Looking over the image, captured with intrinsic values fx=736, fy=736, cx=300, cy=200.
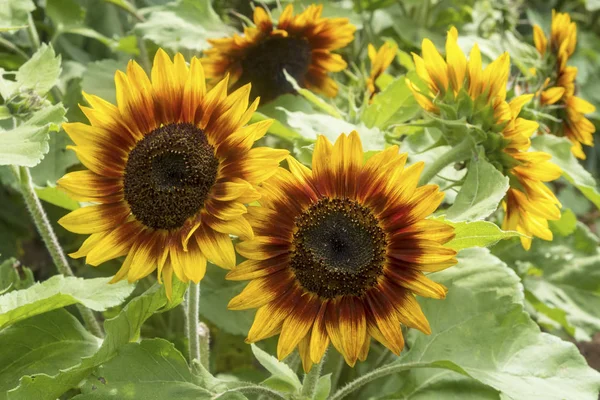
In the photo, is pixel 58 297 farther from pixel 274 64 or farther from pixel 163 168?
pixel 274 64

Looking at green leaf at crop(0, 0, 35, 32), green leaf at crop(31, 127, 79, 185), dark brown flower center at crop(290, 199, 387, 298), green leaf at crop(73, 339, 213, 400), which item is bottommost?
green leaf at crop(31, 127, 79, 185)

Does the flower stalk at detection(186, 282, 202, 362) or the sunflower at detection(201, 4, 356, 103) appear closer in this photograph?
the flower stalk at detection(186, 282, 202, 362)

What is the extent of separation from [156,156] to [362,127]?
0.76 ft

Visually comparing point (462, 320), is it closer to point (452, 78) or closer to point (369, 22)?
point (452, 78)

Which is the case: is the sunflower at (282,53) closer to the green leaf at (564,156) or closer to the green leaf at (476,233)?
the green leaf at (564,156)

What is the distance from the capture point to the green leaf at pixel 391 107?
2.31 feet

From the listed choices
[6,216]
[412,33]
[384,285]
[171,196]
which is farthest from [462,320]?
[6,216]

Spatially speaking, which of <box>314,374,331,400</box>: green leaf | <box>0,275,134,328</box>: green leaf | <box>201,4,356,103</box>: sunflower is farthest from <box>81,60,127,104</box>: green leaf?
<box>314,374,331,400</box>: green leaf

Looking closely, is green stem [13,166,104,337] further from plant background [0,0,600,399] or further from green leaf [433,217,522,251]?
green leaf [433,217,522,251]

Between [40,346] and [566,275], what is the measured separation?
69 cm

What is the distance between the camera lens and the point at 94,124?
1.61 feet

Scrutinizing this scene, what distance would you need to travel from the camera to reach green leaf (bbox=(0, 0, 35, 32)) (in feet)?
2.18

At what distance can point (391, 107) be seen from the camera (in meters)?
0.71

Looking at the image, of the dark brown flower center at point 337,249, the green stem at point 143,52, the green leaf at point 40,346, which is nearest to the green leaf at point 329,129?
the dark brown flower center at point 337,249
